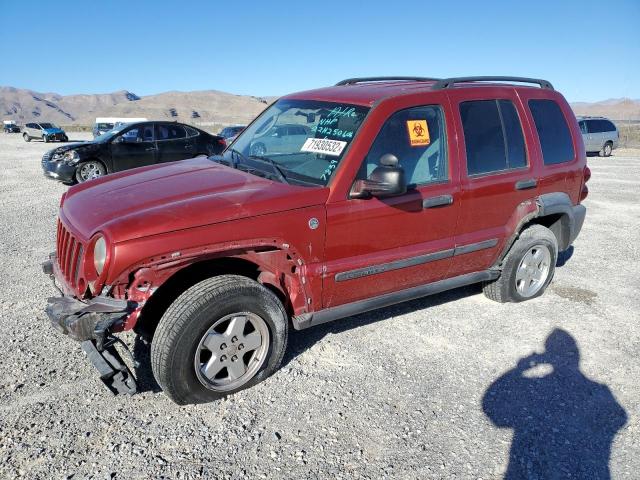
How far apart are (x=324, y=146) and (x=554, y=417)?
2361 millimetres

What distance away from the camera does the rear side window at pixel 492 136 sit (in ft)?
13.2

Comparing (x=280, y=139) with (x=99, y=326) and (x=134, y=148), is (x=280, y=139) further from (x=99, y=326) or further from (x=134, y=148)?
(x=134, y=148)

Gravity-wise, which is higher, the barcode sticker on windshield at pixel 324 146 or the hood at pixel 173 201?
the barcode sticker on windshield at pixel 324 146

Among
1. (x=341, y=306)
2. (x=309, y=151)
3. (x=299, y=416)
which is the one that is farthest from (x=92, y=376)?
(x=309, y=151)

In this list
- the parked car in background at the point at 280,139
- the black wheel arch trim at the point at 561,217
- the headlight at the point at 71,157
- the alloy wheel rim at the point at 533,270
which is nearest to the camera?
the parked car in background at the point at 280,139

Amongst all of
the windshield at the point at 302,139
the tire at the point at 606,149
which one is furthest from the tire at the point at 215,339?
the tire at the point at 606,149

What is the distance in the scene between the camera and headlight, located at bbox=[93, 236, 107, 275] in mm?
2808

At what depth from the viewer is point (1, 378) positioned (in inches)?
133

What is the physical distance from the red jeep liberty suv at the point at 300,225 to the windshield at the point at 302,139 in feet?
0.05

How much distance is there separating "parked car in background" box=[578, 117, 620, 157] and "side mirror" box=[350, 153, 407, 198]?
21.6 m

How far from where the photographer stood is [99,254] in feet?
9.36

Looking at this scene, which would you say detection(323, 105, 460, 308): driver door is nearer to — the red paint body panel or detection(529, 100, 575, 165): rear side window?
the red paint body panel

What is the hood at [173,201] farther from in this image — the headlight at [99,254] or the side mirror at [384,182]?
the side mirror at [384,182]

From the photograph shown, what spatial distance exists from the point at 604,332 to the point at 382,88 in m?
2.87
